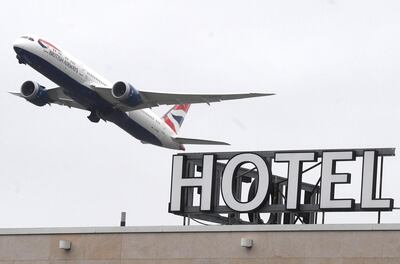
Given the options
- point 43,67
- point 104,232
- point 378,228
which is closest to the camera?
point 378,228

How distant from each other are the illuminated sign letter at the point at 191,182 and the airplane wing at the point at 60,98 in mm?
55429

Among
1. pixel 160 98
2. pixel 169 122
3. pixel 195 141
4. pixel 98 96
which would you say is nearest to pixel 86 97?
pixel 98 96

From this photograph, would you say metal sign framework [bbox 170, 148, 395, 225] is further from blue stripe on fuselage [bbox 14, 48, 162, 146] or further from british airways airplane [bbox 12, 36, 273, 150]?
blue stripe on fuselage [bbox 14, 48, 162, 146]

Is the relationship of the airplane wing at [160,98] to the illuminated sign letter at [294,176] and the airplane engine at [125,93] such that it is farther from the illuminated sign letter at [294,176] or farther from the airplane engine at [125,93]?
the illuminated sign letter at [294,176]

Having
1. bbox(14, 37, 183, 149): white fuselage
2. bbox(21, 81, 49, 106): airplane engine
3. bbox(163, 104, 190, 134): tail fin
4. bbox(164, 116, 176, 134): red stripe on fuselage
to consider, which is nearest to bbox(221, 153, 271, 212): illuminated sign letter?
bbox(14, 37, 183, 149): white fuselage

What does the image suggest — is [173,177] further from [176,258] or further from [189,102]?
[189,102]

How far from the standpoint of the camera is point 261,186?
48656 mm

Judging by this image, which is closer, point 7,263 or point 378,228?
point 378,228

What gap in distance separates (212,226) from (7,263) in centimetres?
1078

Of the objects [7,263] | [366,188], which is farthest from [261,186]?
[7,263]

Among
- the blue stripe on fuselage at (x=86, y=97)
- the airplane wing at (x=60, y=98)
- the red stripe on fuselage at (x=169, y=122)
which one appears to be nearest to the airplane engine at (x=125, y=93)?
the blue stripe on fuselage at (x=86, y=97)

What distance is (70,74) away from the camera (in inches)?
3804

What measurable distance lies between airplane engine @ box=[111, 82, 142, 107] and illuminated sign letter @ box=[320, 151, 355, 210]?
168 ft

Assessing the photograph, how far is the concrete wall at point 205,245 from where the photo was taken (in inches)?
1678
